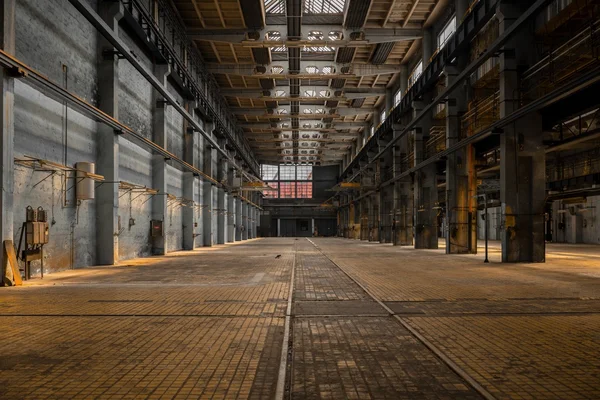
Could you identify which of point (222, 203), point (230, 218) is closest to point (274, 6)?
point (222, 203)

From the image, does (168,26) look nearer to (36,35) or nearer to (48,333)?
(36,35)

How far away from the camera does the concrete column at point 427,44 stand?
977 inches

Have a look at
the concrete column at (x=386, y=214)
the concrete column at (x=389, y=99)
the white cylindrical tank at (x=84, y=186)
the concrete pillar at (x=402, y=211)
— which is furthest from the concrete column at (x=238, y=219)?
the white cylindrical tank at (x=84, y=186)

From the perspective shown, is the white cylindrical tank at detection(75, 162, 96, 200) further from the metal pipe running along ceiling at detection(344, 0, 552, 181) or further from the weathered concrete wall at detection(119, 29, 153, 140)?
the metal pipe running along ceiling at detection(344, 0, 552, 181)

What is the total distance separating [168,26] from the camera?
21734mm

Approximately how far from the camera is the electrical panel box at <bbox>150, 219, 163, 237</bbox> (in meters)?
20.8

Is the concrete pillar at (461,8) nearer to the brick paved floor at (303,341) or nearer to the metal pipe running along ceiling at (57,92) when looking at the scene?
the metal pipe running along ceiling at (57,92)

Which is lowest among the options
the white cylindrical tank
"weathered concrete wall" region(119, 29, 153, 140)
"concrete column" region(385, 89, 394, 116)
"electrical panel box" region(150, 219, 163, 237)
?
"electrical panel box" region(150, 219, 163, 237)

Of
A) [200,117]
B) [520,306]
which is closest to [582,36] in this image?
[520,306]

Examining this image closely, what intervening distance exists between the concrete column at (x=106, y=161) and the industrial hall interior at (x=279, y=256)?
0.07m

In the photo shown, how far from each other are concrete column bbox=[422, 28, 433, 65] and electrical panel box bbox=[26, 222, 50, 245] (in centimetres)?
2058

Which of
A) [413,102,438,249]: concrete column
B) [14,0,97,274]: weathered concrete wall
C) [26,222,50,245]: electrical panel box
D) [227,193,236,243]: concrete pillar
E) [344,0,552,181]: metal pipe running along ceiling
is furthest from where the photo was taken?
[227,193,236,243]: concrete pillar

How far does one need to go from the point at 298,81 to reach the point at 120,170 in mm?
16262

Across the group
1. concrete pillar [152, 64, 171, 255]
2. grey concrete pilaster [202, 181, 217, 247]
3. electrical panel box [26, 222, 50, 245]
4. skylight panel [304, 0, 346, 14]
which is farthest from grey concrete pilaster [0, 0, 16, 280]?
grey concrete pilaster [202, 181, 217, 247]
